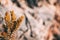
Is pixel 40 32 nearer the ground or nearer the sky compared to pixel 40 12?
nearer the ground

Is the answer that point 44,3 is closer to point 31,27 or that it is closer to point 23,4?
point 23,4

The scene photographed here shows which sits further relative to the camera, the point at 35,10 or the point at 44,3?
the point at 44,3

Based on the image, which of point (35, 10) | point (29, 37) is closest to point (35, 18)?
point (35, 10)

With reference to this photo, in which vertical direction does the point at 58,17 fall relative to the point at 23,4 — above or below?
below

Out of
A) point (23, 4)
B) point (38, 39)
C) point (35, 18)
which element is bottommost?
point (38, 39)

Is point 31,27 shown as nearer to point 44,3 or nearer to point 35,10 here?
point 35,10

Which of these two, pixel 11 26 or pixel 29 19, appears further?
pixel 29 19

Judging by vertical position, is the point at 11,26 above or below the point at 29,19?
above

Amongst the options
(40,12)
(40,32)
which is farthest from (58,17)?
(40,32)

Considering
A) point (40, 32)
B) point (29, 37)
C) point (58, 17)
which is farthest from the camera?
point (58, 17)

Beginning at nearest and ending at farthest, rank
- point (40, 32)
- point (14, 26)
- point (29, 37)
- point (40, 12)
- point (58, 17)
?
1. point (14, 26)
2. point (29, 37)
3. point (40, 32)
4. point (40, 12)
5. point (58, 17)
